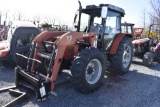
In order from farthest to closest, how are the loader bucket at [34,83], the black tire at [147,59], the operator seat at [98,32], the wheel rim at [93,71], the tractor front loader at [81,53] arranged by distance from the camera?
1. the black tire at [147,59]
2. the operator seat at [98,32]
3. the wheel rim at [93,71]
4. the tractor front loader at [81,53]
5. the loader bucket at [34,83]

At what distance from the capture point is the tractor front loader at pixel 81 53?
13.0 ft

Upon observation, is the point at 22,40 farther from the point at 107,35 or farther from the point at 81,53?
the point at 81,53

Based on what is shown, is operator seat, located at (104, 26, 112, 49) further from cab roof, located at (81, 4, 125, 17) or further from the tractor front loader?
cab roof, located at (81, 4, 125, 17)

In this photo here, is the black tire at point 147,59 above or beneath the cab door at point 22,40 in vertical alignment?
beneath

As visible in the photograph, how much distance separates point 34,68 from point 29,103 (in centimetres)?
93

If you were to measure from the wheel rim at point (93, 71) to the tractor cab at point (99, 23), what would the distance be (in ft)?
3.17

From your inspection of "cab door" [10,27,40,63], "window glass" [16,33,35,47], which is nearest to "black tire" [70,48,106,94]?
"cab door" [10,27,40,63]

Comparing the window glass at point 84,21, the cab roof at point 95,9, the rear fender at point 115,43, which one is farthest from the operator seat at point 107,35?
the window glass at point 84,21

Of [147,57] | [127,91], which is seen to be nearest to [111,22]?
[127,91]

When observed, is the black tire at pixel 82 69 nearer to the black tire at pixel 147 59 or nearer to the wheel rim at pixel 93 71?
the wheel rim at pixel 93 71

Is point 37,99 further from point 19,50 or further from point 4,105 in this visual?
point 19,50

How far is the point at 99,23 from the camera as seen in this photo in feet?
18.1

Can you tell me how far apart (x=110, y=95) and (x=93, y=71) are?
27.0 inches

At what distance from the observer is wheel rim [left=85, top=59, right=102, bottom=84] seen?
4445 millimetres
